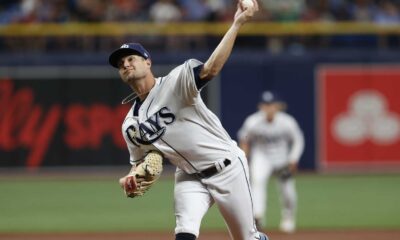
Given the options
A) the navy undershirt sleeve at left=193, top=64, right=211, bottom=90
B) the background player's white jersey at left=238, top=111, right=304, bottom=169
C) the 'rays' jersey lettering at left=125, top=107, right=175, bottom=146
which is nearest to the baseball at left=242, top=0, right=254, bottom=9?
the navy undershirt sleeve at left=193, top=64, right=211, bottom=90

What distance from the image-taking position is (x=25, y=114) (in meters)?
19.4

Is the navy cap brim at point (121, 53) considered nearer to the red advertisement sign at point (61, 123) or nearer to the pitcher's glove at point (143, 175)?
the pitcher's glove at point (143, 175)

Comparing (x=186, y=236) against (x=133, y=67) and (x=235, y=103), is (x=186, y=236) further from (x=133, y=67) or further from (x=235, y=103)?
(x=235, y=103)

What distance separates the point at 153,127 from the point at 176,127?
163mm

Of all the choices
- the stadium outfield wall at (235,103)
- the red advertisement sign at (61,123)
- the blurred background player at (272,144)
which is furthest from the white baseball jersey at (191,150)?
the red advertisement sign at (61,123)

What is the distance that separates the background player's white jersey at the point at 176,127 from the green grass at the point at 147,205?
5.72 meters

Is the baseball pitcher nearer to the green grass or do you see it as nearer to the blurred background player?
the green grass

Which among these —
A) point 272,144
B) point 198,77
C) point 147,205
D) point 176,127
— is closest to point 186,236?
point 176,127

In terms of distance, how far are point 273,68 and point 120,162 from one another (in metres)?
3.67

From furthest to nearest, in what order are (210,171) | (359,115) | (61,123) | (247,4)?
(359,115), (61,123), (210,171), (247,4)

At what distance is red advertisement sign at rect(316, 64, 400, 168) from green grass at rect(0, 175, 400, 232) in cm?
69

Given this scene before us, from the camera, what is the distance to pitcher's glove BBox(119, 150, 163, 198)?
21.9 feet

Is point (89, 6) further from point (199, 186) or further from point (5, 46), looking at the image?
point (199, 186)

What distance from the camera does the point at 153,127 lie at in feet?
22.3
